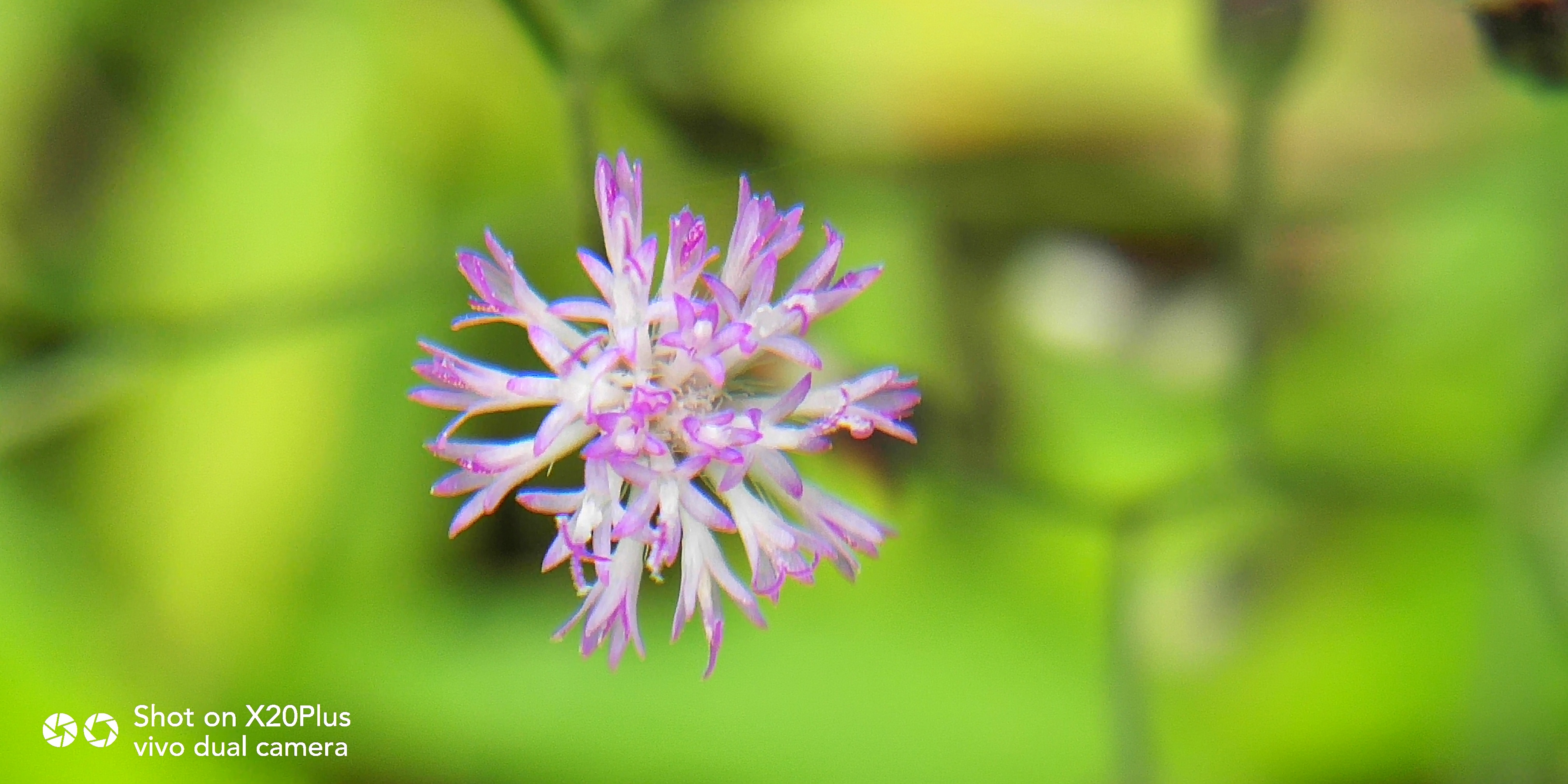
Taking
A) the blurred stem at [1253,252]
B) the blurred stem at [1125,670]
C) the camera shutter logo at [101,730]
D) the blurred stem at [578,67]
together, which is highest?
the blurred stem at [578,67]

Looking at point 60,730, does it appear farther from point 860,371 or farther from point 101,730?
point 860,371

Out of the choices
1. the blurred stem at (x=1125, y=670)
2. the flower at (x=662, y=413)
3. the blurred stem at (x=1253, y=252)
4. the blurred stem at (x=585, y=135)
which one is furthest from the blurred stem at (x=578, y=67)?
the blurred stem at (x=1125, y=670)

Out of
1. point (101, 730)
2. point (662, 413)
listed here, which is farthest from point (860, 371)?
point (101, 730)

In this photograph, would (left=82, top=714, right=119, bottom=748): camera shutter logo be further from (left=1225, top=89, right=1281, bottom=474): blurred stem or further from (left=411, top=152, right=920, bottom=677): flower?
(left=1225, top=89, right=1281, bottom=474): blurred stem

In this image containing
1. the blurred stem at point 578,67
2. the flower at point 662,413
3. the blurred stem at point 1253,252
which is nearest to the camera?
the flower at point 662,413

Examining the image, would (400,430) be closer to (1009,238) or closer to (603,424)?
(603,424)

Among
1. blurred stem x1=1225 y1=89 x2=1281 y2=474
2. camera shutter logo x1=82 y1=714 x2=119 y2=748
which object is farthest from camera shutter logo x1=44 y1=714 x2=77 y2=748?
blurred stem x1=1225 y1=89 x2=1281 y2=474

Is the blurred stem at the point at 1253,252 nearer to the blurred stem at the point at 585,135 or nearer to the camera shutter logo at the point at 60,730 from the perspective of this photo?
the blurred stem at the point at 585,135
